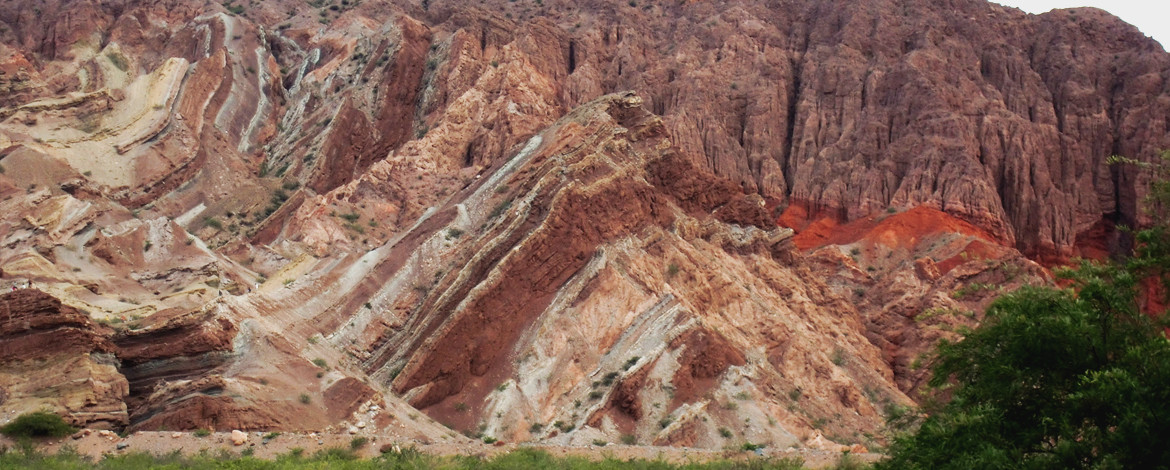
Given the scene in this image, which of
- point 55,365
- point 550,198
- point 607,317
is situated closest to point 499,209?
point 550,198

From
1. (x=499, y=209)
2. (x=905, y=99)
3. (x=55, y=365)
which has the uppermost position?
(x=905, y=99)

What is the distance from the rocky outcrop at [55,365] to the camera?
31.9 m

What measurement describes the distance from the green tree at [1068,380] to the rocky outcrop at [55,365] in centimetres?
2332

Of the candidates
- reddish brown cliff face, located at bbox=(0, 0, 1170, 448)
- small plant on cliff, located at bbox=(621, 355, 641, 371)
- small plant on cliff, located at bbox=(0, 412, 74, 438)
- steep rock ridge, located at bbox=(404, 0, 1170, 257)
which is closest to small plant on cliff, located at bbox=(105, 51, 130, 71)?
reddish brown cliff face, located at bbox=(0, 0, 1170, 448)

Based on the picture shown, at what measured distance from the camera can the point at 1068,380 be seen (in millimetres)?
17078

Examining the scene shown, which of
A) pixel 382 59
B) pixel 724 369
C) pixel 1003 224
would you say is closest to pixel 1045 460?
pixel 724 369

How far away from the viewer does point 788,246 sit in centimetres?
4834

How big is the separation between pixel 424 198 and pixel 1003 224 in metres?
27.4

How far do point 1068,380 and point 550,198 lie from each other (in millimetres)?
26776

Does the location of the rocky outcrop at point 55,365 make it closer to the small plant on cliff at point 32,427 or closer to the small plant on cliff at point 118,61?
the small plant on cliff at point 32,427

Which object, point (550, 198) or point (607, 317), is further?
point (550, 198)

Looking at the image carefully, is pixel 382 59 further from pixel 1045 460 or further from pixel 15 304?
pixel 1045 460

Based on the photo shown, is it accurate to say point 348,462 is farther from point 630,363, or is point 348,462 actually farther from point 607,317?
point 607,317

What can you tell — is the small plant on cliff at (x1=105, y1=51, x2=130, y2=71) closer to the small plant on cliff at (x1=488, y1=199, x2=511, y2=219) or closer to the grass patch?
the small plant on cliff at (x1=488, y1=199, x2=511, y2=219)
